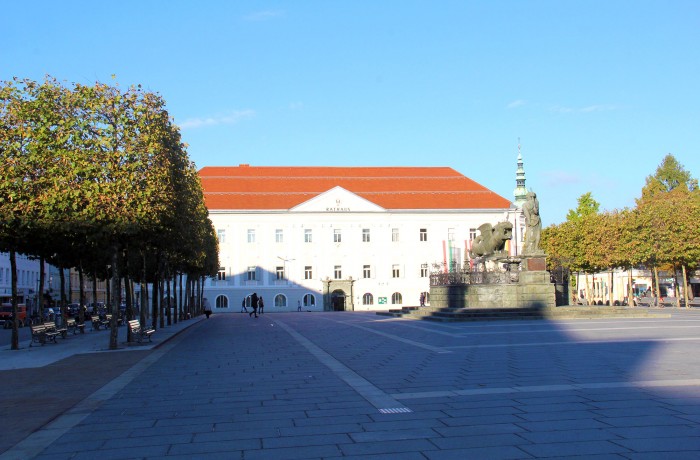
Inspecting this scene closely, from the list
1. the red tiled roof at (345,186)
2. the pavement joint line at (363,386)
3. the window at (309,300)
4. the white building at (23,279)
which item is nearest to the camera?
the pavement joint line at (363,386)

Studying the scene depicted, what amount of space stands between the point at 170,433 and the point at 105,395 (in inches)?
169

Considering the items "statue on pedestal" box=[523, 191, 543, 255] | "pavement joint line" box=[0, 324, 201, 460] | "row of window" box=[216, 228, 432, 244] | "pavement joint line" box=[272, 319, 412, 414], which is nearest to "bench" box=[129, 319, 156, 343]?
"pavement joint line" box=[272, 319, 412, 414]

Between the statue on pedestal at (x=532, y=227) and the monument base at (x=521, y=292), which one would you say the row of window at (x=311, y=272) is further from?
the statue on pedestal at (x=532, y=227)

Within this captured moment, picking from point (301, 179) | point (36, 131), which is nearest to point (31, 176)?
point (36, 131)

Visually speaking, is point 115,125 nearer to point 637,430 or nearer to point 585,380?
point 585,380

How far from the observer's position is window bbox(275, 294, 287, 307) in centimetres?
8551

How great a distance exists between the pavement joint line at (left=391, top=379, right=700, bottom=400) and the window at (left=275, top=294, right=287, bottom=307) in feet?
245

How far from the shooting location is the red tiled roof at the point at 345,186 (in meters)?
88.8

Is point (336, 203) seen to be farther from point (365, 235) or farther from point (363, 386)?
point (363, 386)

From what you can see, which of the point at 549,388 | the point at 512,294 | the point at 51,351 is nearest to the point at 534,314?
the point at 512,294

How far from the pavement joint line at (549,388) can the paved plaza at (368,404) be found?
0.02 meters

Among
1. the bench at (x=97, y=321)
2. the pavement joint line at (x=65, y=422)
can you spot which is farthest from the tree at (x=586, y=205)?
the pavement joint line at (x=65, y=422)

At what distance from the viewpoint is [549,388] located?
11594 millimetres

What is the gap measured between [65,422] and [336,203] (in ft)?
255
